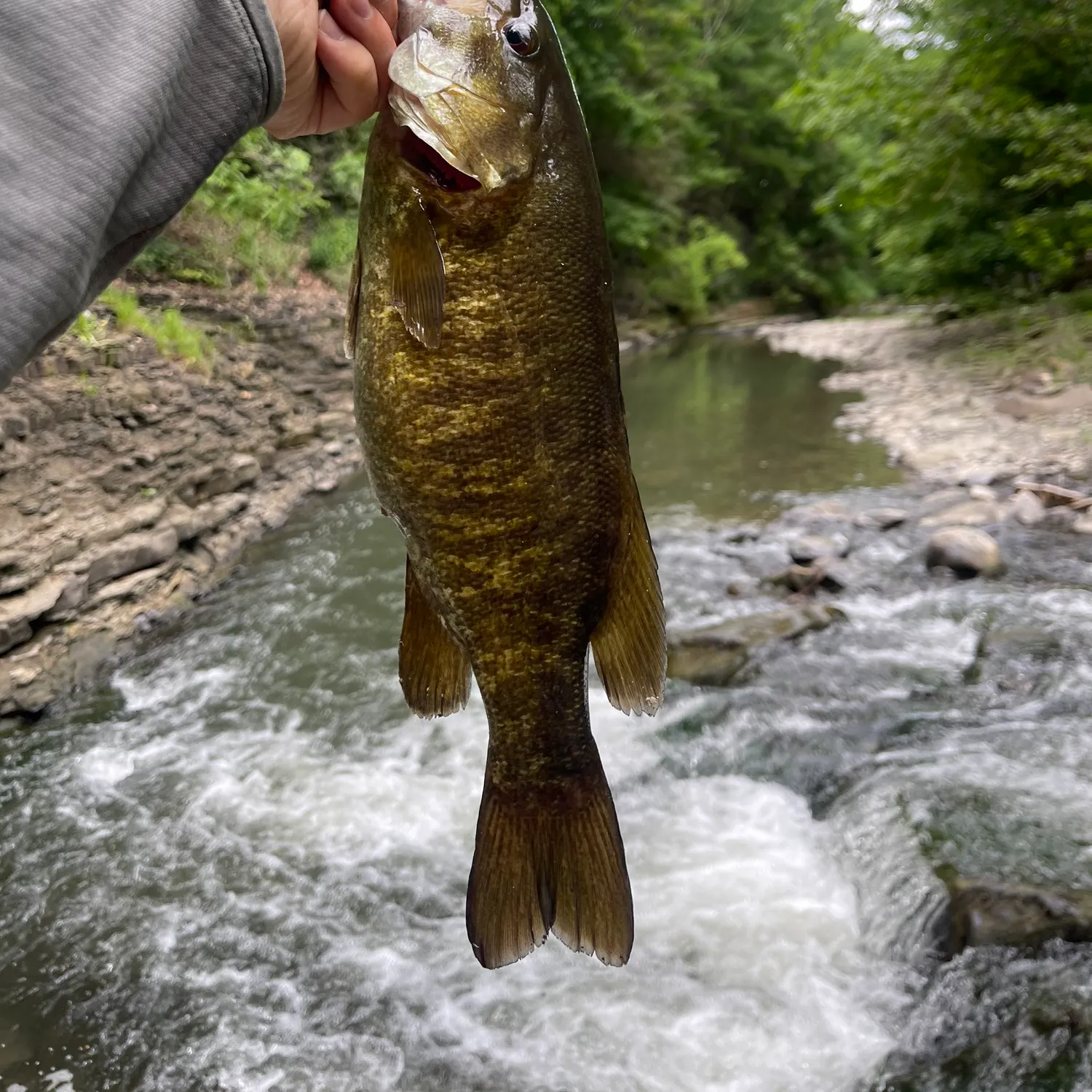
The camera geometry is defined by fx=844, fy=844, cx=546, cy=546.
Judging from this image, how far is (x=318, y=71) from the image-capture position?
1.53 meters

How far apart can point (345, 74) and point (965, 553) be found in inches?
251

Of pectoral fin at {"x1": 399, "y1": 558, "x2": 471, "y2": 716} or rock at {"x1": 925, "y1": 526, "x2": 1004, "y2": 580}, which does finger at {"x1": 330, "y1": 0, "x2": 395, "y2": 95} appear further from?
rock at {"x1": 925, "y1": 526, "x2": 1004, "y2": 580}

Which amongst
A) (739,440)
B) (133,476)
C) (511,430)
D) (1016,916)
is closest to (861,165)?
(739,440)

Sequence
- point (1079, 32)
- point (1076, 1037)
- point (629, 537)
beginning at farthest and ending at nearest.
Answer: point (1079, 32) → point (1076, 1037) → point (629, 537)

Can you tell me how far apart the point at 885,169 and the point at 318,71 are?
1530cm

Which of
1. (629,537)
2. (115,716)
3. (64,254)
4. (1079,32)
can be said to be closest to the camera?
(64,254)

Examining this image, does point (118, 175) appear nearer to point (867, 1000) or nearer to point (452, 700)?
point (452, 700)

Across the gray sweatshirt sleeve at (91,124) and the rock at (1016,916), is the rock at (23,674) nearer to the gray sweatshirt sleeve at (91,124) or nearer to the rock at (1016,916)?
the gray sweatshirt sleeve at (91,124)

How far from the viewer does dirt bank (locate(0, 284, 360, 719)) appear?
545 centimetres

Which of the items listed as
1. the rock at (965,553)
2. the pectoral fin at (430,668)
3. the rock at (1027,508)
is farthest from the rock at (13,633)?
the rock at (1027,508)

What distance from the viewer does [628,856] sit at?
159 inches

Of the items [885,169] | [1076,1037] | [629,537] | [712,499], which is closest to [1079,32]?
[885,169]

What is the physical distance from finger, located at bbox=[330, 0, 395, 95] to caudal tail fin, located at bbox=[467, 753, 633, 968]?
136 cm

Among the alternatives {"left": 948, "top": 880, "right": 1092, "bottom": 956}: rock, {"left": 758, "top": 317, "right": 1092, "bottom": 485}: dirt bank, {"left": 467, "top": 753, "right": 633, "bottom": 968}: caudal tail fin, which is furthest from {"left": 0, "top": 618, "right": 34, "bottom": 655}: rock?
{"left": 758, "top": 317, "right": 1092, "bottom": 485}: dirt bank
